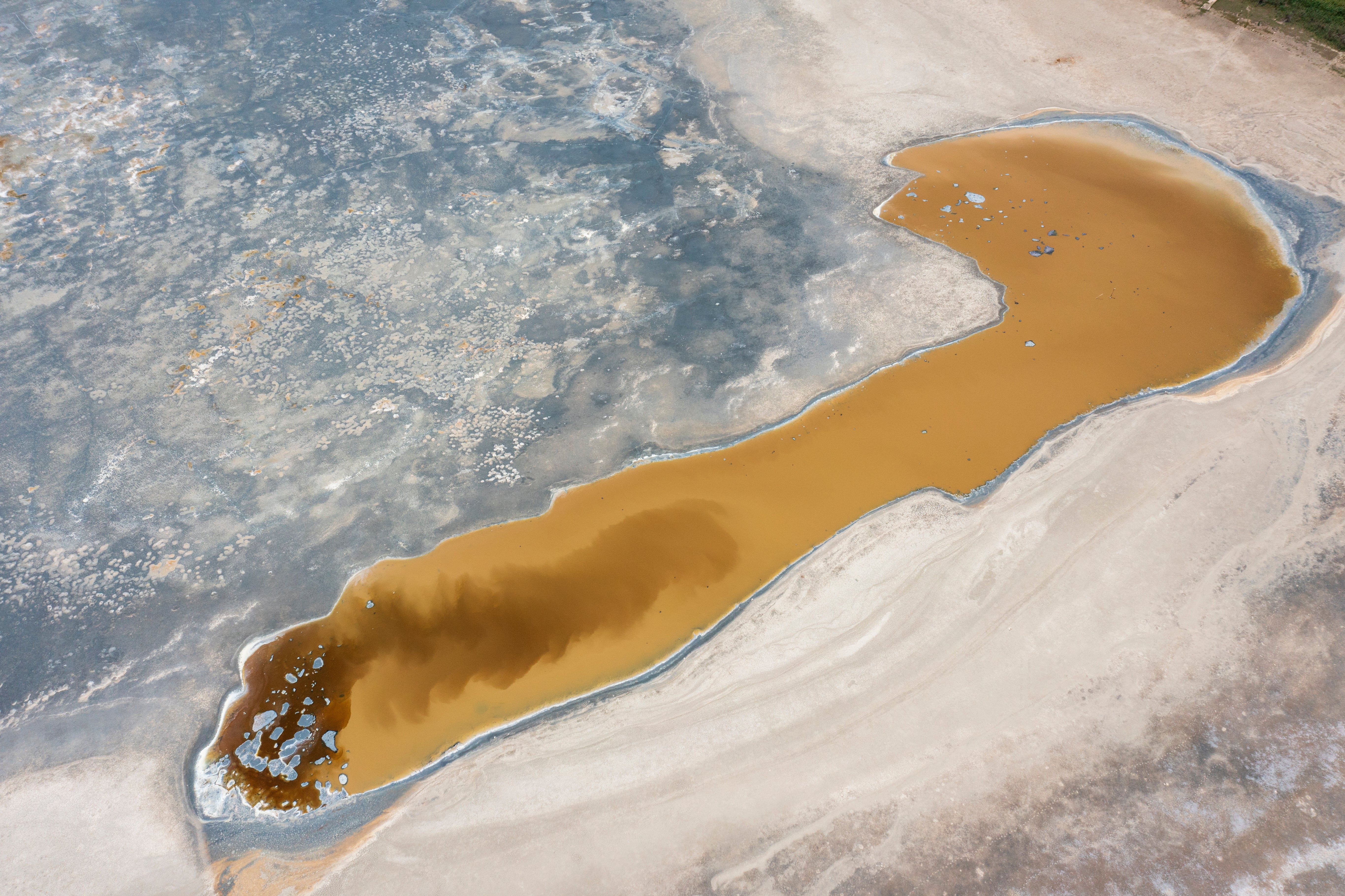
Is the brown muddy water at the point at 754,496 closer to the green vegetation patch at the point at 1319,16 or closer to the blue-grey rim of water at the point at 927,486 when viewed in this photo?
the blue-grey rim of water at the point at 927,486

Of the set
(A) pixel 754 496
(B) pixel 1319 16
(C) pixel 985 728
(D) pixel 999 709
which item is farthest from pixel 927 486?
(B) pixel 1319 16

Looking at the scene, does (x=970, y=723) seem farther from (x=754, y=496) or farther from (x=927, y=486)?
(x=754, y=496)

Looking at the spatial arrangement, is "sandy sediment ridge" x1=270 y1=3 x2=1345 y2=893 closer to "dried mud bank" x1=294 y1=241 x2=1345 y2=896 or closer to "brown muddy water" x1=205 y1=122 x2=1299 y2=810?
"dried mud bank" x1=294 y1=241 x2=1345 y2=896

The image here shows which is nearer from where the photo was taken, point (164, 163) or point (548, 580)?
point (548, 580)

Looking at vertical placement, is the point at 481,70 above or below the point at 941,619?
above

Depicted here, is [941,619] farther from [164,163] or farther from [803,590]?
[164,163]

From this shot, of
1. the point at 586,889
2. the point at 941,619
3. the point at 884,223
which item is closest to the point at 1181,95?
the point at 884,223

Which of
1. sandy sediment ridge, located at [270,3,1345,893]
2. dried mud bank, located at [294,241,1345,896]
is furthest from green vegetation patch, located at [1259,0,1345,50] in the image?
dried mud bank, located at [294,241,1345,896]
